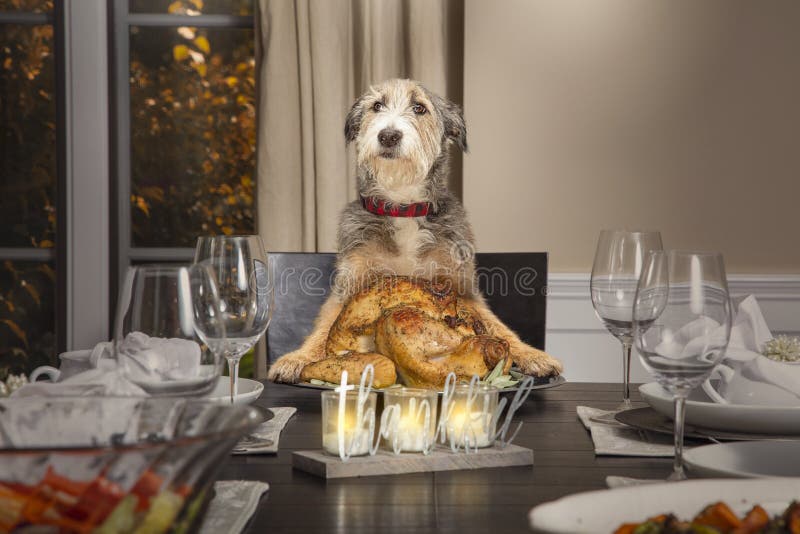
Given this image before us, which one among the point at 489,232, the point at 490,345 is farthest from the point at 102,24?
the point at 490,345

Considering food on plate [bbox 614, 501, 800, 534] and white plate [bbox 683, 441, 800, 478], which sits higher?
food on plate [bbox 614, 501, 800, 534]

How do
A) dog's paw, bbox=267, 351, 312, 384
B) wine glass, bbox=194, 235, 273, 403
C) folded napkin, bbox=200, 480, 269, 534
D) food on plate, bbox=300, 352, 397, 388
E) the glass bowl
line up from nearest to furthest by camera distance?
1. the glass bowl
2. folded napkin, bbox=200, 480, 269, 534
3. wine glass, bbox=194, 235, 273, 403
4. food on plate, bbox=300, 352, 397, 388
5. dog's paw, bbox=267, 351, 312, 384

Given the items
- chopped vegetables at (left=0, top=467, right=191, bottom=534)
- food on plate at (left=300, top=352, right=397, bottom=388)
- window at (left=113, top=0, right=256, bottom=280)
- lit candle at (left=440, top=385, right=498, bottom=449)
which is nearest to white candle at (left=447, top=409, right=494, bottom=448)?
lit candle at (left=440, top=385, right=498, bottom=449)

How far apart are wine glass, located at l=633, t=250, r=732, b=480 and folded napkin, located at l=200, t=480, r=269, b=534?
39 cm

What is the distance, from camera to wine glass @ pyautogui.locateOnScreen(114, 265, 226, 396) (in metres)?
0.79

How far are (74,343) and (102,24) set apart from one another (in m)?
1.08

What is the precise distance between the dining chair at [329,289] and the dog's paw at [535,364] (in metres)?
0.35

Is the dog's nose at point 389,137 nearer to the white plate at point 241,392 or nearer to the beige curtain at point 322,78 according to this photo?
the white plate at point 241,392

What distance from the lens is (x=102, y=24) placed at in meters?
3.04

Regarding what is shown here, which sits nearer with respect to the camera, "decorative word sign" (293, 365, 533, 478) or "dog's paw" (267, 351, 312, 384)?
"decorative word sign" (293, 365, 533, 478)

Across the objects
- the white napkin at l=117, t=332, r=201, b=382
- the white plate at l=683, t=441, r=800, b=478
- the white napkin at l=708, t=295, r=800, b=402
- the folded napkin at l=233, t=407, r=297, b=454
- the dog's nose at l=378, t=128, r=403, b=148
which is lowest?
the folded napkin at l=233, t=407, r=297, b=454

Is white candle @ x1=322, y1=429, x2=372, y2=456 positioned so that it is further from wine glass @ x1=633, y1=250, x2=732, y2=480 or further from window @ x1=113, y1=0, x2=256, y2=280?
window @ x1=113, y1=0, x2=256, y2=280

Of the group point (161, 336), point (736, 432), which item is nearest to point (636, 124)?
point (736, 432)

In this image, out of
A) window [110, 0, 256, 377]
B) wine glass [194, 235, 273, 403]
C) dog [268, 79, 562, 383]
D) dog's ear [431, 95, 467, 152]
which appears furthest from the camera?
window [110, 0, 256, 377]
